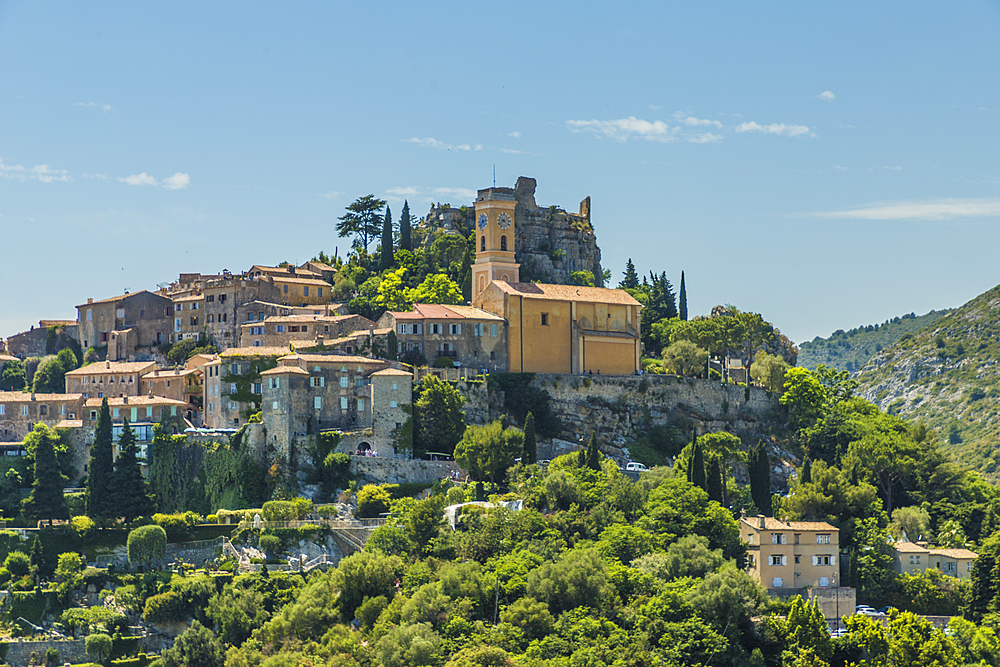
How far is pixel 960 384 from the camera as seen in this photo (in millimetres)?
180500

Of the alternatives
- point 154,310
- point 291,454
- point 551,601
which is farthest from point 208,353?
point 551,601

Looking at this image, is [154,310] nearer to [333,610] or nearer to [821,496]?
[333,610]

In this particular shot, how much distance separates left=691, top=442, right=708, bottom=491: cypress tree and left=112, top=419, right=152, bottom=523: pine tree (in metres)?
32.4

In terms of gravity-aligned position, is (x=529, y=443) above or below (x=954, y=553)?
above

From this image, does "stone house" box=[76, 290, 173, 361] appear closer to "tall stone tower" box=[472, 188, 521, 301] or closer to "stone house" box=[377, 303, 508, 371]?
"stone house" box=[377, 303, 508, 371]

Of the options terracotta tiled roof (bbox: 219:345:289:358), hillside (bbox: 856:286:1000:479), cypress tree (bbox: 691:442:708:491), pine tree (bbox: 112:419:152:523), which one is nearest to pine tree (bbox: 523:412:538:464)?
cypress tree (bbox: 691:442:708:491)

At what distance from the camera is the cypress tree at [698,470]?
276 feet

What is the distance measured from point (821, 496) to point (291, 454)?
1256 inches

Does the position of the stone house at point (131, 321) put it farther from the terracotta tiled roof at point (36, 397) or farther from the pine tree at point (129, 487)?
the pine tree at point (129, 487)

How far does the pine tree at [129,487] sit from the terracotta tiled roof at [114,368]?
1416 cm

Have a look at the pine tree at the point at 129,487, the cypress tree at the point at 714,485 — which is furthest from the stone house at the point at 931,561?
the pine tree at the point at 129,487

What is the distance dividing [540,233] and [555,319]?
19.7 metres

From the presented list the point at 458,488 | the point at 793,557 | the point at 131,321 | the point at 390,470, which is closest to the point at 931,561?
the point at 793,557

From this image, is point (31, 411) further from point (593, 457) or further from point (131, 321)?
point (593, 457)
